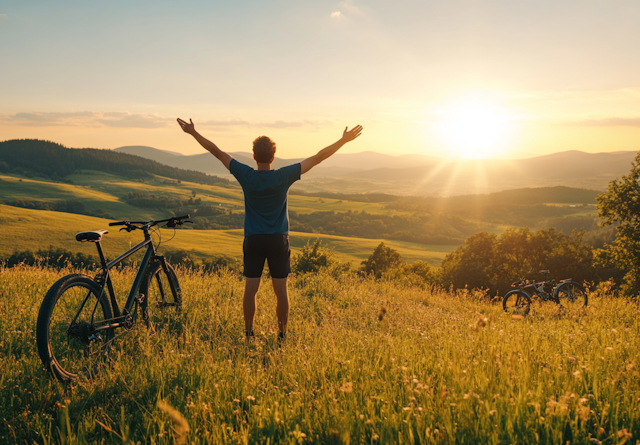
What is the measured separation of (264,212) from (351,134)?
163 cm

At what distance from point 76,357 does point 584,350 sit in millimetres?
5695

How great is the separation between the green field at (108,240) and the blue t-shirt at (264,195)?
183ft

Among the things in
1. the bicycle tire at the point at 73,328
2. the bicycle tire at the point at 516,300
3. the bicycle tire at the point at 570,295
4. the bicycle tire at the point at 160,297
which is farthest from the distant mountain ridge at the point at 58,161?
the bicycle tire at the point at 73,328

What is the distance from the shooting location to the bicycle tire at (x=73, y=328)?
144 inches

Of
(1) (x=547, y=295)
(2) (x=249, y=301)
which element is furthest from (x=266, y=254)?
(1) (x=547, y=295)

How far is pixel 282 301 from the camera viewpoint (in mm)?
5270

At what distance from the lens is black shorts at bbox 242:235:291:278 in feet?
16.2

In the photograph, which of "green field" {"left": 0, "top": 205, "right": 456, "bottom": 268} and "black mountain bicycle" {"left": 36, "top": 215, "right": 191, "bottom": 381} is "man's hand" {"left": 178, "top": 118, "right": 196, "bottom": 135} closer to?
"black mountain bicycle" {"left": 36, "top": 215, "right": 191, "bottom": 381}

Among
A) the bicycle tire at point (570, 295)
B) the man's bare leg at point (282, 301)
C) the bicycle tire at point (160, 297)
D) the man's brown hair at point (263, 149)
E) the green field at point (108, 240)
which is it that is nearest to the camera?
the man's brown hair at point (263, 149)

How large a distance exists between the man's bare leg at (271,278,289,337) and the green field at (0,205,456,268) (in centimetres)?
5545

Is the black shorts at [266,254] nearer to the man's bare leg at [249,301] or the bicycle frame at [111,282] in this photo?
the man's bare leg at [249,301]

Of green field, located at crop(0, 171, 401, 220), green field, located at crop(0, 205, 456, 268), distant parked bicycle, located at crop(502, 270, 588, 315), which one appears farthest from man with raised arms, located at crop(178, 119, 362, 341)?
green field, located at crop(0, 171, 401, 220)

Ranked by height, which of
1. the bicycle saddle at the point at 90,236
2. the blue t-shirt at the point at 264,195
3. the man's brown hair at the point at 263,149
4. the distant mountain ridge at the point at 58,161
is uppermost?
the distant mountain ridge at the point at 58,161

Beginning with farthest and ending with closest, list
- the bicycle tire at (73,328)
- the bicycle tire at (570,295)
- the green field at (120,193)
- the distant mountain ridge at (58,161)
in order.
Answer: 1. the distant mountain ridge at (58,161)
2. the green field at (120,193)
3. the bicycle tire at (570,295)
4. the bicycle tire at (73,328)
